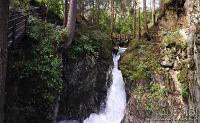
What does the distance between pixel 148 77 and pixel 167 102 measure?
1931 millimetres

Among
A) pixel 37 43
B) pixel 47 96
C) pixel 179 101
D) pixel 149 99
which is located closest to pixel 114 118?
pixel 149 99

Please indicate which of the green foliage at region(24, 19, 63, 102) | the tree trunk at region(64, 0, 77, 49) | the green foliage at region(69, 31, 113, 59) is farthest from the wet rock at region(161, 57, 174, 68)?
the green foliage at region(24, 19, 63, 102)

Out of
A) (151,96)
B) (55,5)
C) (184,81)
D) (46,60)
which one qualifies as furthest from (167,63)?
(55,5)

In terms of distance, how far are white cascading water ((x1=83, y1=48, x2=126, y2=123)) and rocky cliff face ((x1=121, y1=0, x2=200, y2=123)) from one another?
0.92m

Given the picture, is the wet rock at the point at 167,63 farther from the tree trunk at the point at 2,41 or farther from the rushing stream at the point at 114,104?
the tree trunk at the point at 2,41

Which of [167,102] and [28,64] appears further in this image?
[167,102]

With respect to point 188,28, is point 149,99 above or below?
below

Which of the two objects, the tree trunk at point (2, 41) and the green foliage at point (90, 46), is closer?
the tree trunk at point (2, 41)

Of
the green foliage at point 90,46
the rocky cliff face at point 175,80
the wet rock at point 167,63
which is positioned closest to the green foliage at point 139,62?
the rocky cliff face at point 175,80

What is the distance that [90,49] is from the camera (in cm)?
1819

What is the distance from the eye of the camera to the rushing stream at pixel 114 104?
18.0 m

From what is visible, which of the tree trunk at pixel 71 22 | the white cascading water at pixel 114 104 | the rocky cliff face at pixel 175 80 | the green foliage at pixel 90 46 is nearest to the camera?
the rocky cliff face at pixel 175 80

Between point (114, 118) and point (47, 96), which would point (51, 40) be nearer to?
point (47, 96)

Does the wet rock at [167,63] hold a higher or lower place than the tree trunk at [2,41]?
lower
